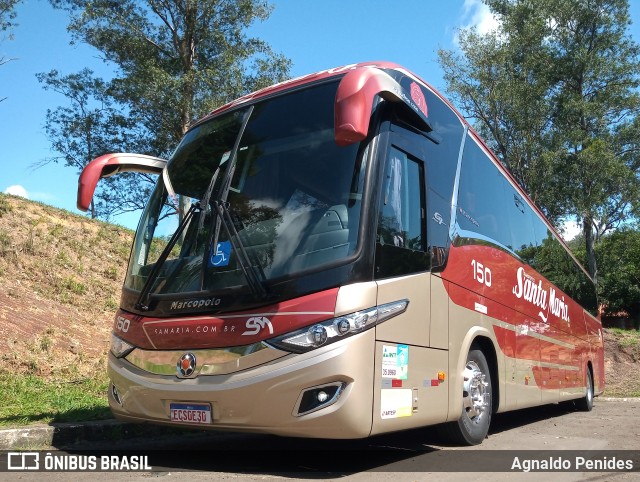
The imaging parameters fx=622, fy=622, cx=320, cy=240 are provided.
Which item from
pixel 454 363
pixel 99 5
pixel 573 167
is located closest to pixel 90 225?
pixel 99 5

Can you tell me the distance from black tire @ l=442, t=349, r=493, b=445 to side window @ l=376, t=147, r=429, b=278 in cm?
159

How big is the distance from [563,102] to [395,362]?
27.8 m

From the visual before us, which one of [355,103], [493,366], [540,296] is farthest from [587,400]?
[355,103]

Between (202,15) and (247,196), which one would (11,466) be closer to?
(247,196)

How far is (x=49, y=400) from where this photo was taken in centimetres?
776

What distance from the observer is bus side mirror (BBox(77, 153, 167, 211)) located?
20.0 feet

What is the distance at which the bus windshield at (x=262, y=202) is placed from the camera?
5078mm

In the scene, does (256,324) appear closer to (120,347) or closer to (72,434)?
(120,347)

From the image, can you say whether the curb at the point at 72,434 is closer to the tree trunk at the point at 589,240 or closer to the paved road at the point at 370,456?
the paved road at the point at 370,456

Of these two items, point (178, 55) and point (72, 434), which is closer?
point (72, 434)

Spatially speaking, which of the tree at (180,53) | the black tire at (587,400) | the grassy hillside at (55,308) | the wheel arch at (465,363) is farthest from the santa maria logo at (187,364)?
the tree at (180,53)

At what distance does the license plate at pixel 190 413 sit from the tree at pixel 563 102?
25608 millimetres

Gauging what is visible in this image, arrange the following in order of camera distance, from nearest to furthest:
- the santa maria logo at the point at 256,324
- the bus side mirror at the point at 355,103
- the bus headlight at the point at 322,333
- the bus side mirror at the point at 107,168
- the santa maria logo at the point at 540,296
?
the bus side mirror at the point at 355,103 → the bus headlight at the point at 322,333 → the santa maria logo at the point at 256,324 → the bus side mirror at the point at 107,168 → the santa maria logo at the point at 540,296

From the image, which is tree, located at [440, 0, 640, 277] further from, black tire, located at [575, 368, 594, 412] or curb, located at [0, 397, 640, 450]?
curb, located at [0, 397, 640, 450]
